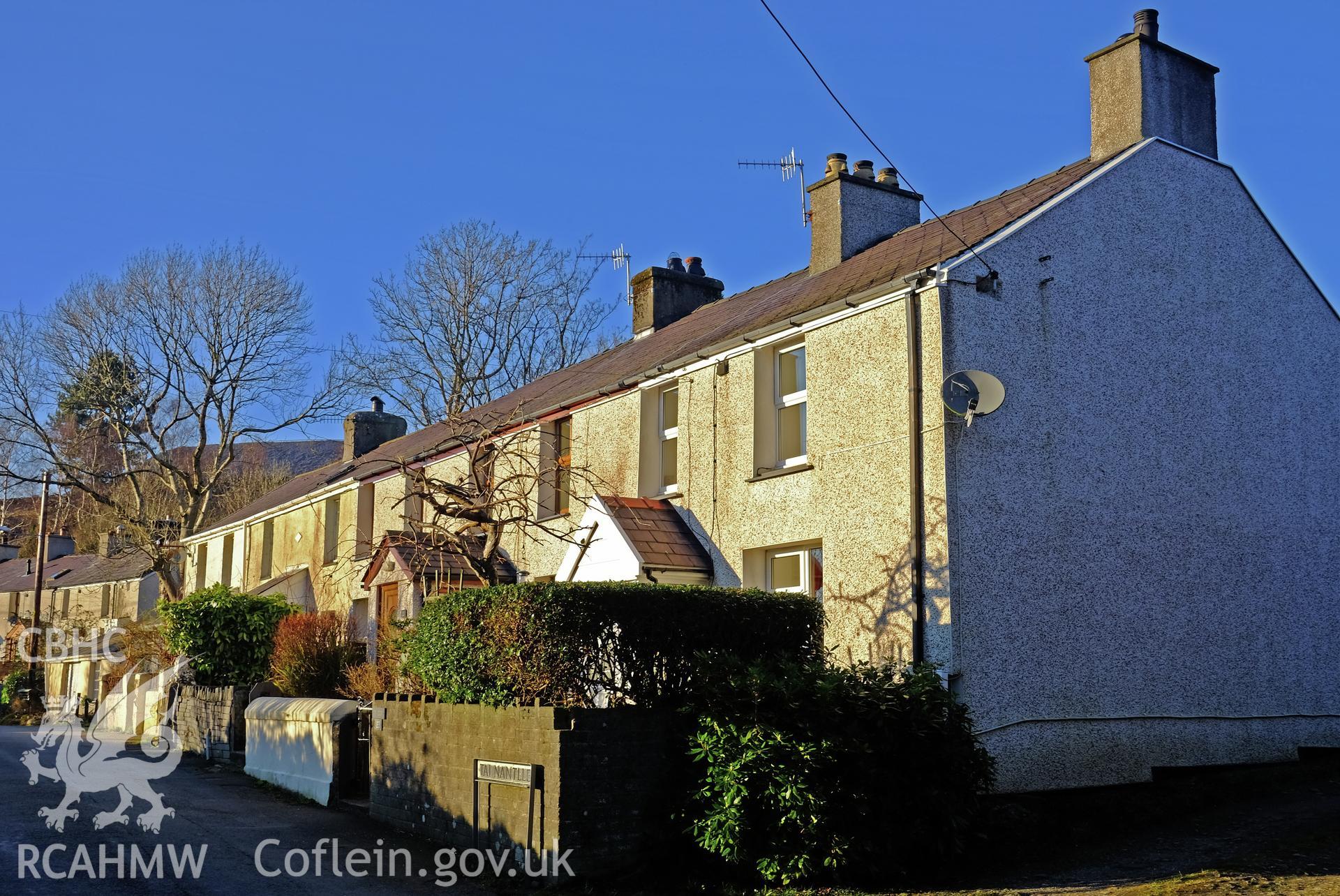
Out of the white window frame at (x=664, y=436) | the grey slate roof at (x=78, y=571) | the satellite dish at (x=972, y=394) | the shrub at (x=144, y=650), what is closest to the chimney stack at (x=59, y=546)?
the grey slate roof at (x=78, y=571)

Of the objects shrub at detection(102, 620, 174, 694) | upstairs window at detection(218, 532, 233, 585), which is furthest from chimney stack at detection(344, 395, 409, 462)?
shrub at detection(102, 620, 174, 694)

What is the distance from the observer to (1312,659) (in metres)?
14.5

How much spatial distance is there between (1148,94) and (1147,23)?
0.85m

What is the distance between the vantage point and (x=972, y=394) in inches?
464

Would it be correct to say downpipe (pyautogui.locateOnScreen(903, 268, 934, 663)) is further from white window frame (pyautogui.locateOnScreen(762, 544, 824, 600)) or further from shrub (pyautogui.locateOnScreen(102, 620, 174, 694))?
shrub (pyautogui.locateOnScreen(102, 620, 174, 694))

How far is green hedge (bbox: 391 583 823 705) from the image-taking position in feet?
33.9

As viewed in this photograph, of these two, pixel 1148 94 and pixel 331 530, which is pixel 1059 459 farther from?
pixel 331 530

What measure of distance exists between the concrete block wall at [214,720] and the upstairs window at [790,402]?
8.43 m

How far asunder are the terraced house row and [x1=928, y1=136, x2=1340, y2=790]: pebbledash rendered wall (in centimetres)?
3

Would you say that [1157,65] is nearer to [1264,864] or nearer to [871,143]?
[871,143]

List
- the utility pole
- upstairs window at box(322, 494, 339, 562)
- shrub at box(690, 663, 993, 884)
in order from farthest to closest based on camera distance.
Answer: the utility pole, upstairs window at box(322, 494, 339, 562), shrub at box(690, 663, 993, 884)

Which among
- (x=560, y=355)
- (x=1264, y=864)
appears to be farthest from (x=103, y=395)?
(x=1264, y=864)

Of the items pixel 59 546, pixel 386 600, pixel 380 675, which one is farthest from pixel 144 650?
pixel 59 546

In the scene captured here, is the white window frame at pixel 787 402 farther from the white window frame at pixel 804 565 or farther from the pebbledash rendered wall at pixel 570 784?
the pebbledash rendered wall at pixel 570 784
